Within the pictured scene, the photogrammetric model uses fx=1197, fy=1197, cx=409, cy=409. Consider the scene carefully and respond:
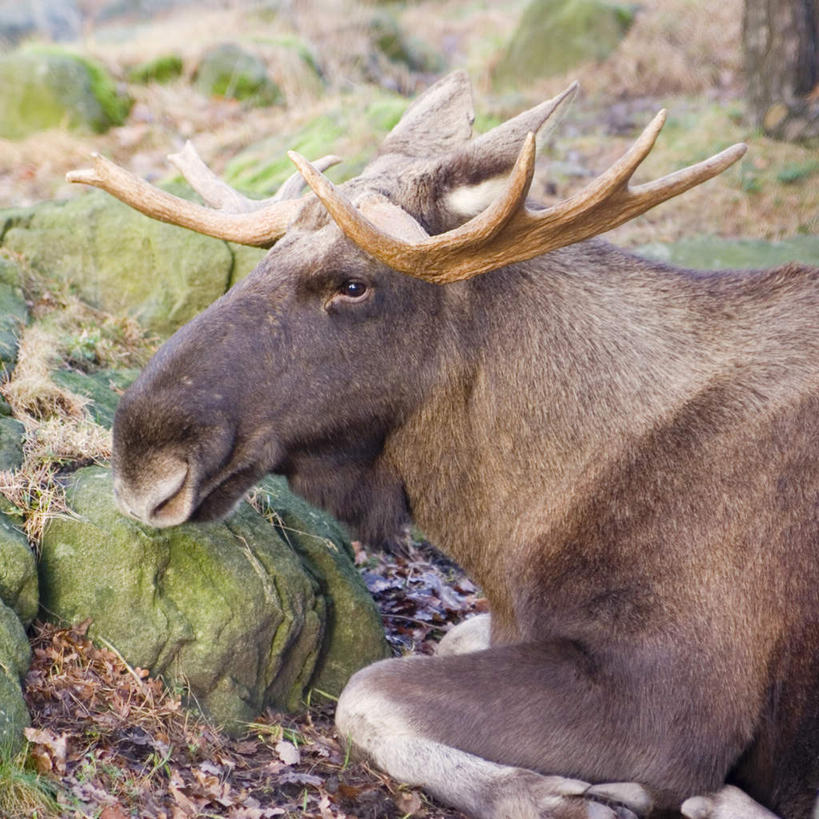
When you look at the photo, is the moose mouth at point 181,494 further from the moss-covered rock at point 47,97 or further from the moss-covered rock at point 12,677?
the moss-covered rock at point 47,97

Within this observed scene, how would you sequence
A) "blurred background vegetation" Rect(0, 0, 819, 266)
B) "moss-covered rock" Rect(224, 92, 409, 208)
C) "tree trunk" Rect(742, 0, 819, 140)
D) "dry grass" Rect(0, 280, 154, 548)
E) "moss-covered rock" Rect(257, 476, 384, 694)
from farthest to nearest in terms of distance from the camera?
"tree trunk" Rect(742, 0, 819, 140) < "blurred background vegetation" Rect(0, 0, 819, 266) < "moss-covered rock" Rect(224, 92, 409, 208) < "moss-covered rock" Rect(257, 476, 384, 694) < "dry grass" Rect(0, 280, 154, 548)

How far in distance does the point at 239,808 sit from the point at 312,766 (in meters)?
0.52

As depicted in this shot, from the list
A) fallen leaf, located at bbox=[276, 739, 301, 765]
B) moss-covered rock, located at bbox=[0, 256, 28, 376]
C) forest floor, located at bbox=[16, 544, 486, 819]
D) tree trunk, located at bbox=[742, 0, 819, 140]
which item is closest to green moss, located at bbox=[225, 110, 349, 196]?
moss-covered rock, located at bbox=[0, 256, 28, 376]

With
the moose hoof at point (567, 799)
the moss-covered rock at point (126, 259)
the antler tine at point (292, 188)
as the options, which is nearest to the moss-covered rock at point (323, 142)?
the moss-covered rock at point (126, 259)

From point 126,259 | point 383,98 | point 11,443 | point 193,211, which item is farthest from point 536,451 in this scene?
point 383,98

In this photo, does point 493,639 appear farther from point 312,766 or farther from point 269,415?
point 269,415

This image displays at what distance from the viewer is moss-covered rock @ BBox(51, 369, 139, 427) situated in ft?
20.0

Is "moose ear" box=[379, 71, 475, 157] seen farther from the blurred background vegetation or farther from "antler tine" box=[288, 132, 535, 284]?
the blurred background vegetation

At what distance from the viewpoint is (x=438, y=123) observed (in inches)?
217

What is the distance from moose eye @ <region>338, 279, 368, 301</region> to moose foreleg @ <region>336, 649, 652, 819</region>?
152cm

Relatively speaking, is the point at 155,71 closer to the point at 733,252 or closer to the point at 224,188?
the point at 733,252

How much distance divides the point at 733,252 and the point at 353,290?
5606mm

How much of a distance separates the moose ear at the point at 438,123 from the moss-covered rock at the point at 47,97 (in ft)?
34.3

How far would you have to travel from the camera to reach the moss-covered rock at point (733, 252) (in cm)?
944
